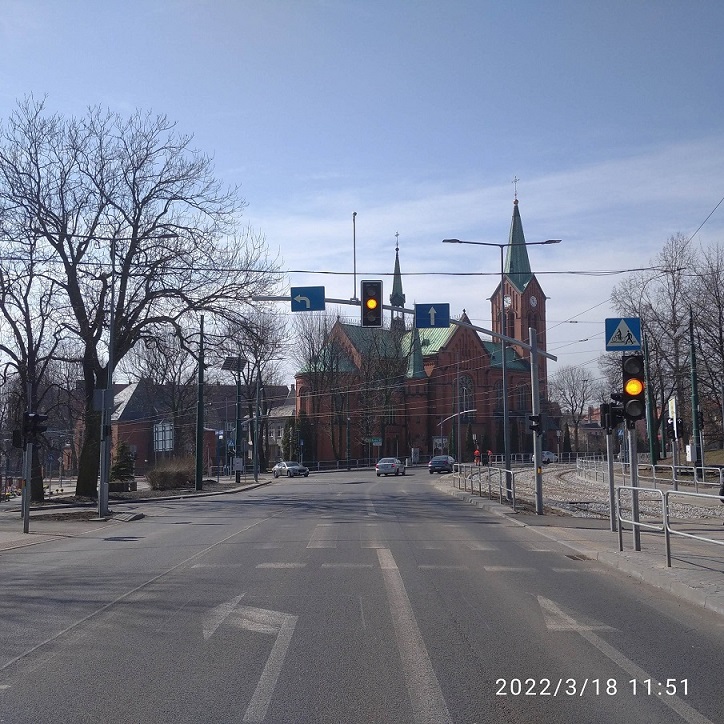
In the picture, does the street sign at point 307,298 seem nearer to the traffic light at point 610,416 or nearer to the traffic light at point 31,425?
the traffic light at point 31,425

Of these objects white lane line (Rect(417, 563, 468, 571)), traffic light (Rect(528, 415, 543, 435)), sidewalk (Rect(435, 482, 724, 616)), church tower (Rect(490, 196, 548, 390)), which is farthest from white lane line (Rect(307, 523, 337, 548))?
church tower (Rect(490, 196, 548, 390))

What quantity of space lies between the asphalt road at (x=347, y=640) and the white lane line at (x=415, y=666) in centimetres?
2

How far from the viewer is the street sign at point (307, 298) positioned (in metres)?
22.4

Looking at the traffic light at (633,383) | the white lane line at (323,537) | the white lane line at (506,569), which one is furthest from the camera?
the white lane line at (323,537)

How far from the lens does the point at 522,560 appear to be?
1430 centimetres

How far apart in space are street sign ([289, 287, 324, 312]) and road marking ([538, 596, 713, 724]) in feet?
43.5

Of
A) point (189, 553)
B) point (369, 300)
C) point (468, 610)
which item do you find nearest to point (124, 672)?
point (468, 610)

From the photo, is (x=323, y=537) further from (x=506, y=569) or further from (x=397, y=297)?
(x=397, y=297)

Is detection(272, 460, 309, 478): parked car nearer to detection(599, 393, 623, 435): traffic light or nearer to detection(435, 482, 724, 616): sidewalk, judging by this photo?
detection(435, 482, 724, 616): sidewalk

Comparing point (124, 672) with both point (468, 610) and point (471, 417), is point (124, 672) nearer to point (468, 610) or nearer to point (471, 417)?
point (468, 610)

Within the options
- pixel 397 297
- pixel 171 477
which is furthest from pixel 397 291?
pixel 171 477

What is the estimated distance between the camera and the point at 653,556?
44.7ft

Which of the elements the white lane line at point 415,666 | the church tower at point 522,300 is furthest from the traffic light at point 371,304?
the church tower at point 522,300

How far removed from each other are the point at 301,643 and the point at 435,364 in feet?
→ 321
